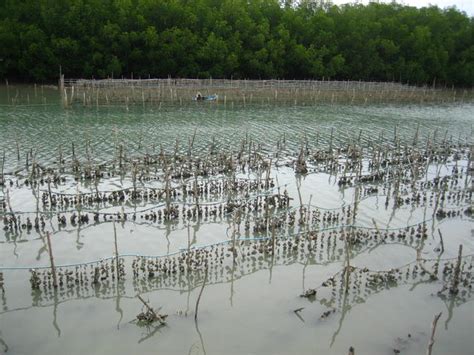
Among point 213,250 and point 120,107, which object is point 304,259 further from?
point 120,107

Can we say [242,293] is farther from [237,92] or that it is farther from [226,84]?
[226,84]

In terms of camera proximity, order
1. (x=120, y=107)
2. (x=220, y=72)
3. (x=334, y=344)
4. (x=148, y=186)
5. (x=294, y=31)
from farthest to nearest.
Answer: (x=294, y=31), (x=220, y=72), (x=120, y=107), (x=148, y=186), (x=334, y=344)

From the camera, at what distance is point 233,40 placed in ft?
150

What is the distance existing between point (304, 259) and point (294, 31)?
145 ft

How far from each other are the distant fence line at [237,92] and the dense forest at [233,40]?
5.80m

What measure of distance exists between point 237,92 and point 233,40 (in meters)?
11.5

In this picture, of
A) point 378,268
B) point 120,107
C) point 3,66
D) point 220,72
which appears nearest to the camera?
point 378,268

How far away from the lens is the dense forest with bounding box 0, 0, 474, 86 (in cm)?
4038

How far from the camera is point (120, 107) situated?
101 feet

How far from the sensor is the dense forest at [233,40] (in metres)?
40.4

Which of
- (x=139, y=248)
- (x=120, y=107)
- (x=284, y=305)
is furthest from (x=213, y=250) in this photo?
(x=120, y=107)

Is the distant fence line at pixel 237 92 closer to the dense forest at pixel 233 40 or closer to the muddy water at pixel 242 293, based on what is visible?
the dense forest at pixel 233 40

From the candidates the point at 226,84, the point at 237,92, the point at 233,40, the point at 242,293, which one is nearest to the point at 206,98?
the point at 237,92

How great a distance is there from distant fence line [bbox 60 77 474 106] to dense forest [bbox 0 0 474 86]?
5.80 m
